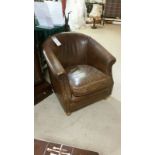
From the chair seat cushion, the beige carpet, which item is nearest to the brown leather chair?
the chair seat cushion

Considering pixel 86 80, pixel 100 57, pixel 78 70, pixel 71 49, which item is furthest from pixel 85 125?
pixel 71 49

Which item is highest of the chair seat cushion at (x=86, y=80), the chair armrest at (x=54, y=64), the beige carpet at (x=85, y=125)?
the chair armrest at (x=54, y=64)

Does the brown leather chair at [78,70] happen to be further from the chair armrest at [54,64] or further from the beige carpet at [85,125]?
the beige carpet at [85,125]

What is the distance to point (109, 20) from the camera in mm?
5516

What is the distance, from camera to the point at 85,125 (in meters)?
2.04

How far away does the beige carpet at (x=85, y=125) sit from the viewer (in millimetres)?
1829

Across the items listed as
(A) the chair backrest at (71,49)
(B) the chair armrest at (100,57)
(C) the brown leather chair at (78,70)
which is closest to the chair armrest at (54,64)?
(C) the brown leather chair at (78,70)

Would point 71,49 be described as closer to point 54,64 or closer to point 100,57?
point 100,57

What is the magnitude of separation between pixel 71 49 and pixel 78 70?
0.98 ft

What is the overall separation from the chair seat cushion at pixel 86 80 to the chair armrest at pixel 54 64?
21cm

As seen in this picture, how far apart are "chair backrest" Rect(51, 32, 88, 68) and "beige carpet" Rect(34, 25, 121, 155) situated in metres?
0.50
